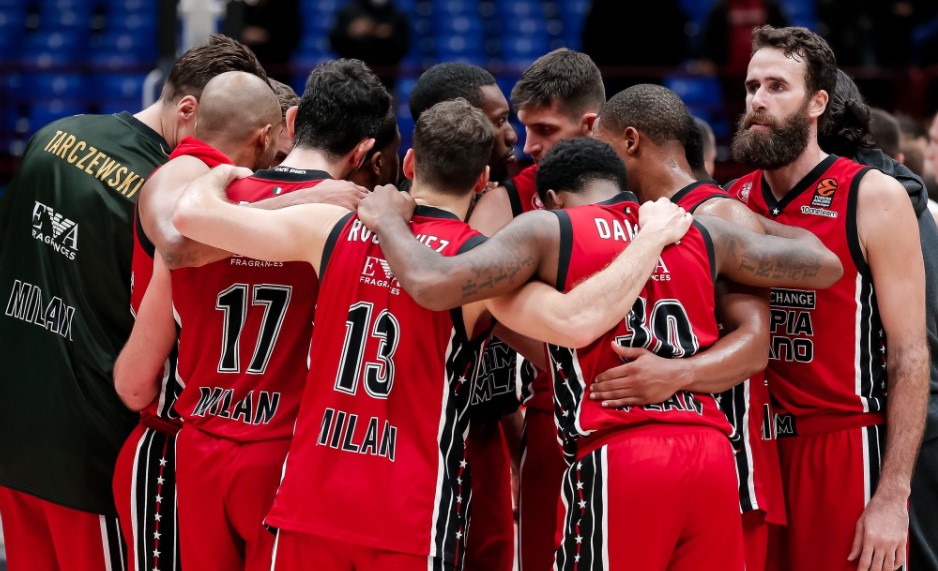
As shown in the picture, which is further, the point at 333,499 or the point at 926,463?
Answer: the point at 926,463

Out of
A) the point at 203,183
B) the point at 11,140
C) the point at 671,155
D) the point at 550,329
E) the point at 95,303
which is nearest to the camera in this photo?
the point at 550,329

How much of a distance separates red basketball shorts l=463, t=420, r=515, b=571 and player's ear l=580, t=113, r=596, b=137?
5.20 feet

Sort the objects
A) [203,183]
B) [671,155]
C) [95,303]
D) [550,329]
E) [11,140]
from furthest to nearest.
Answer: [11,140]
[95,303]
[671,155]
[203,183]
[550,329]

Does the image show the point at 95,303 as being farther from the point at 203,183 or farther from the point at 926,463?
the point at 926,463

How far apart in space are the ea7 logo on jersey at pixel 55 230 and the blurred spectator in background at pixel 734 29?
28.2 feet

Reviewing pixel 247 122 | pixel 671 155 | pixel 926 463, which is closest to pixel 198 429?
pixel 247 122

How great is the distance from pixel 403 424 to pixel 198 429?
977 mm

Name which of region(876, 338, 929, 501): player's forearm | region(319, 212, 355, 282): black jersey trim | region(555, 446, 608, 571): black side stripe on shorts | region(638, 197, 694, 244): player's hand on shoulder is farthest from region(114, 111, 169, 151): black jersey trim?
region(876, 338, 929, 501): player's forearm

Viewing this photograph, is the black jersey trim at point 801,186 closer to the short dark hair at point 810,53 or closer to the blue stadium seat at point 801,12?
the short dark hair at point 810,53

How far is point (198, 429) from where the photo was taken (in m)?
4.68

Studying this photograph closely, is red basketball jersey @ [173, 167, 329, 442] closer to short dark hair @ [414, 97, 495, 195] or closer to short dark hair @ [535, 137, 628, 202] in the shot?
short dark hair @ [414, 97, 495, 195]

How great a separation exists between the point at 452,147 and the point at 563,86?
1.49m

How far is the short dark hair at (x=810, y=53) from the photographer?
204 inches

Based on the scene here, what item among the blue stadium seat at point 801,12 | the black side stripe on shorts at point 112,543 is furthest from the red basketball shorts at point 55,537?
the blue stadium seat at point 801,12
